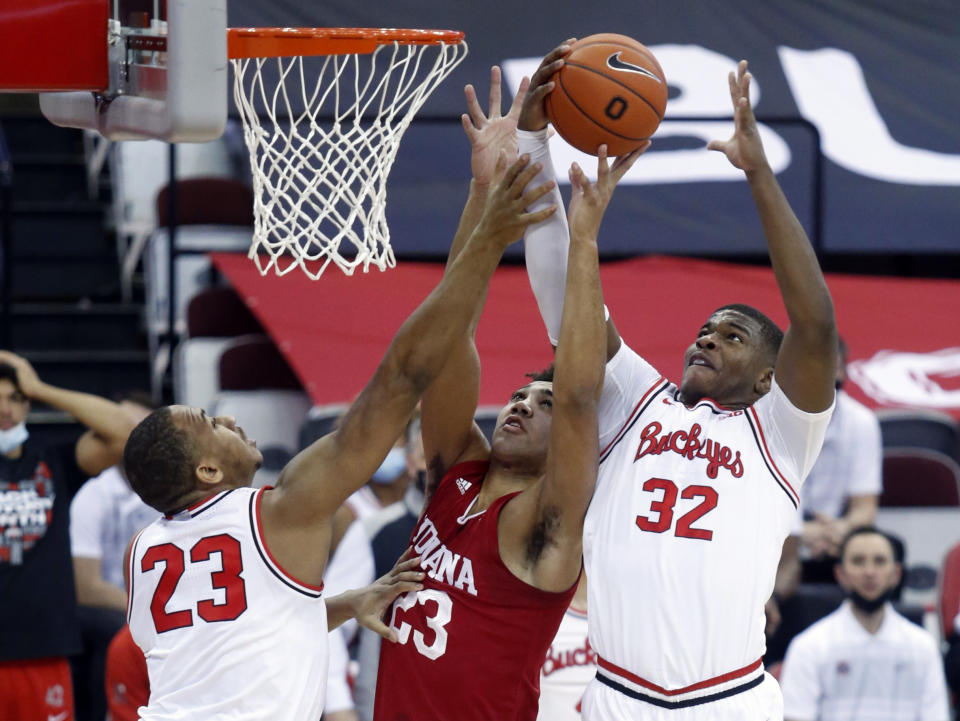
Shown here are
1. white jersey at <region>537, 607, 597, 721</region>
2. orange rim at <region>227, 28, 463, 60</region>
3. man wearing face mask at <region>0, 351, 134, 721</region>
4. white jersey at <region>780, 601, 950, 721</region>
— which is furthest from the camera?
white jersey at <region>780, 601, 950, 721</region>

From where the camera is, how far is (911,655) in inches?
258

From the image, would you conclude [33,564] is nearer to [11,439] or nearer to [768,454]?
[11,439]

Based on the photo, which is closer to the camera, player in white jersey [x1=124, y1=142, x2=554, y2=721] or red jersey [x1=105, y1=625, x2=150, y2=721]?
player in white jersey [x1=124, y1=142, x2=554, y2=721]

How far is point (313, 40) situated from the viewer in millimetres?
4598

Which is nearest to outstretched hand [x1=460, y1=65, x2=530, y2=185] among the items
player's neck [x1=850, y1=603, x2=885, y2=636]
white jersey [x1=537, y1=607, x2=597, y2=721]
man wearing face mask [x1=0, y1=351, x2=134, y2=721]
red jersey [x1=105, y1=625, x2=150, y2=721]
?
white jersey [x1=537, y1=607, x2=597, y2=721]

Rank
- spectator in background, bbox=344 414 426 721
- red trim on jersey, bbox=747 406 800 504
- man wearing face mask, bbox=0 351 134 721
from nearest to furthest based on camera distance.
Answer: red trim on jersey, bbox=747 406 800 504, spectator in background, bbox=344 414 426 721, man wearing face mask, bbox=0 351 134 721

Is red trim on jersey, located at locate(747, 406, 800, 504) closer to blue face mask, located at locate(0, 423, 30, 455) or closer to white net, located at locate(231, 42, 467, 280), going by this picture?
white net, located at locate(231, 42, 467, 280)

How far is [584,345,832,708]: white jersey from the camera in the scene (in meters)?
3.79

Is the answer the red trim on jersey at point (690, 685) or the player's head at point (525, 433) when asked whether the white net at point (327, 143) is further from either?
the red trim on jersey at point (690, 685)

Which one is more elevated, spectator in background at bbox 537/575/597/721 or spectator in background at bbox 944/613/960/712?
spectator in background at bbox 537/575/597/721

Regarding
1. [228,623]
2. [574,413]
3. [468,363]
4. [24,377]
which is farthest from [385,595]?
[24,377]

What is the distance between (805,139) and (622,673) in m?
6.94

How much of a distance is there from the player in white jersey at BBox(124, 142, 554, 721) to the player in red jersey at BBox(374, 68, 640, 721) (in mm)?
257

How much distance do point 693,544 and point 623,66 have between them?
128cm
